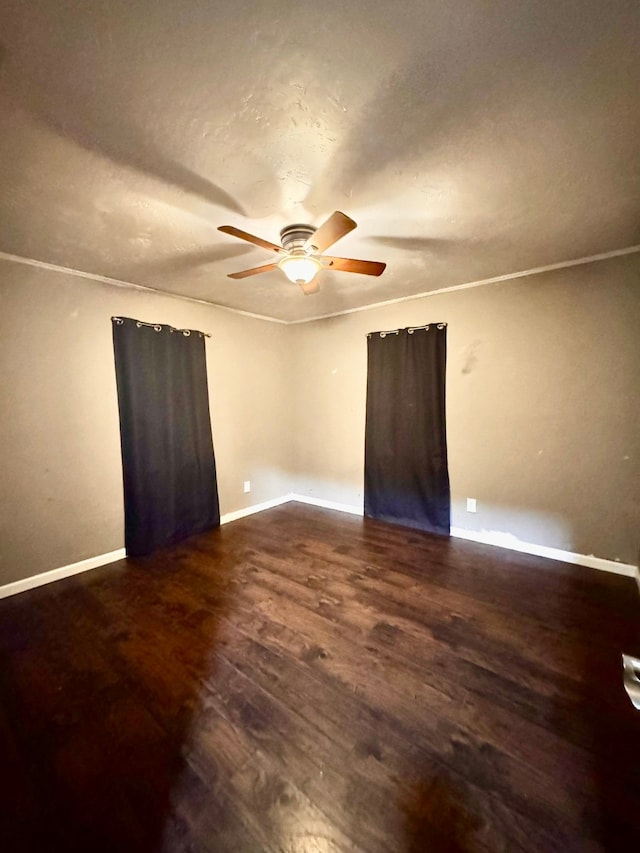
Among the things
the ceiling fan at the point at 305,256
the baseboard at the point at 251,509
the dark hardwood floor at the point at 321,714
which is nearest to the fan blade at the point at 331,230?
the ceiling fan at the point at 305,256

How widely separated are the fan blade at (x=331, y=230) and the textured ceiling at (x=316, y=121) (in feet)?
0.62

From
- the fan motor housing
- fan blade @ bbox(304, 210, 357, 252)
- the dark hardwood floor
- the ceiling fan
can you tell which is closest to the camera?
the dark hardwood floor

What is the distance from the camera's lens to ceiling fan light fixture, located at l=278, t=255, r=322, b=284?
186 cm

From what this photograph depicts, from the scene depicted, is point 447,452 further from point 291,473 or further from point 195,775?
point 195,775

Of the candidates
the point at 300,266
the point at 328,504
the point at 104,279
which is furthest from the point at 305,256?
the point at 328,504

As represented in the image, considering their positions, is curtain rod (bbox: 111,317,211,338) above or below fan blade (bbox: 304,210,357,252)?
below

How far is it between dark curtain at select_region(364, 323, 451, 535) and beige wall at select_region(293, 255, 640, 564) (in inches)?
4.8

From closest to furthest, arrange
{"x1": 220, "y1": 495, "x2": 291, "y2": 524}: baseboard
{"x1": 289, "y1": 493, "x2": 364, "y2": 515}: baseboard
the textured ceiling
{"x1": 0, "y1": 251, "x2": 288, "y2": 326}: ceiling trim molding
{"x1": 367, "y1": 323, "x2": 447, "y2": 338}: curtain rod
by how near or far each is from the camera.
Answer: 1. the textured ceiling
2. {"x1": 0, "y1": 251, "x2": 288, "y2": 326}: ceiling trim molding
3. {"x1": 367, "y1": 323, "x2": 447, "y2": 338}: curtain rod
4. {"x1": 220, "y1": 495, "x2": 291, "y2": 524}: baseboard
5. {"x1": 289, "y1": 493, "x2": 364, "y2": 515}: baseboard

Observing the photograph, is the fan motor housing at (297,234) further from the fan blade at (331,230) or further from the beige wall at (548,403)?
the beige wall at (548,403)

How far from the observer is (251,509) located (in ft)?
12.9

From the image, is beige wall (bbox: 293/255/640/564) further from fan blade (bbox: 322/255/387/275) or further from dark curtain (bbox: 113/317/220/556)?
dark curtain (bbox: 113/317/220/556)

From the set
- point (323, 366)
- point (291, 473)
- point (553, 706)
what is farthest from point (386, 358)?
point (553, 706)

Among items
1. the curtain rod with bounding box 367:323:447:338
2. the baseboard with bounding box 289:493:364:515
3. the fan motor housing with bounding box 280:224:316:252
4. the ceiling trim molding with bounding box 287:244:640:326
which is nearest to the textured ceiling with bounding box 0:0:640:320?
the fan motor housing with bounding box 280:224:316:252

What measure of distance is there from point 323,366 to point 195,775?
354 centimetres
